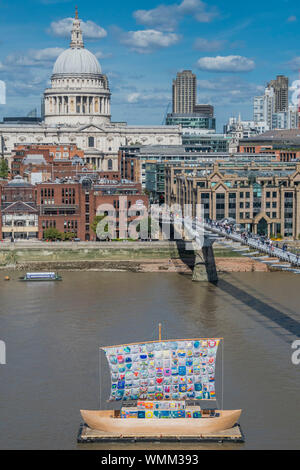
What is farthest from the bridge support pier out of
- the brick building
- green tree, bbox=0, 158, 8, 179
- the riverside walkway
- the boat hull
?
green tree, bbox=0, 158, 8, 179

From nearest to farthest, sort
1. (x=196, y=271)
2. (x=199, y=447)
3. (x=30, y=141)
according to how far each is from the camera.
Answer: (x=199, y=447) → (x=196, y=271) → (x=30, y=141)

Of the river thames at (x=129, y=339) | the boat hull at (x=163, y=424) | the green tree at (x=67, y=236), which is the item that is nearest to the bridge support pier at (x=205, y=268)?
the river thames at (x=129, y=339)

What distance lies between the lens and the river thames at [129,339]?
22750mm

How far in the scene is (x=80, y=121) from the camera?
122 m

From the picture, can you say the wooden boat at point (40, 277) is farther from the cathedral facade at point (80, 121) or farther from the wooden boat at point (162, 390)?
the cathedral facade at point (80, 121)

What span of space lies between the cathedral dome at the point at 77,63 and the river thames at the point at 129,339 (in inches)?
3080

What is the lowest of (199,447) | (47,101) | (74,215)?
(199,447)

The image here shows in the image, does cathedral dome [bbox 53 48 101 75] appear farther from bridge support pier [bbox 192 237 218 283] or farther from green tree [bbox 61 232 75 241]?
bridge support pier [bbox 192 237 218 283]

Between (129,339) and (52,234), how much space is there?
1043 inches

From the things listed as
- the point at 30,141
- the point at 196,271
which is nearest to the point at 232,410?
the point at 196,271

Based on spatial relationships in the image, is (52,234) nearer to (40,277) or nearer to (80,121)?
(40,277)

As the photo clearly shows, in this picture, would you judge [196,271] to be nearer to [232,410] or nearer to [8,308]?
[8,308]

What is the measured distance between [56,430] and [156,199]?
5784 cm
